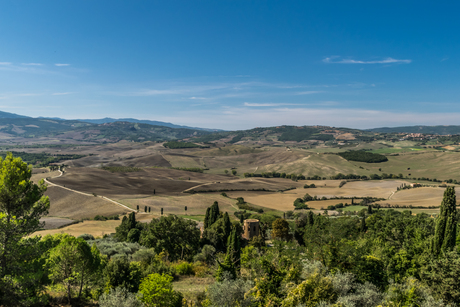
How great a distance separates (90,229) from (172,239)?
37885mm

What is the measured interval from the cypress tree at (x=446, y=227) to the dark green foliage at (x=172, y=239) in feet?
120

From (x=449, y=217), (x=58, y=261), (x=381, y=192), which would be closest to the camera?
(x=58, y=261)

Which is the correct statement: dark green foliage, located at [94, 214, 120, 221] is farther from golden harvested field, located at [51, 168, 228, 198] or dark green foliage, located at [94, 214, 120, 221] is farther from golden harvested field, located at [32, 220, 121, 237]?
golden harvested field, located at [51, 168, 228, 198]

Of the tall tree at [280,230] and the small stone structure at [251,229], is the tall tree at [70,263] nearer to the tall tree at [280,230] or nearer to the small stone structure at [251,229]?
the small stone structure at [251,229]

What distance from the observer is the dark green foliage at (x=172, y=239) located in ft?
157

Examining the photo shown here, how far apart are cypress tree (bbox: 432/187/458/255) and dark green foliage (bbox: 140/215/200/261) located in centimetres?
3656

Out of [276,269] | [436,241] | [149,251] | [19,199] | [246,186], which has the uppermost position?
[19,199]

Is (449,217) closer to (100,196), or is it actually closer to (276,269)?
(276,269)

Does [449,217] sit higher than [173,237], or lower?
higher

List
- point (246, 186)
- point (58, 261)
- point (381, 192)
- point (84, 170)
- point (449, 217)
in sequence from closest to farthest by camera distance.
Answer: point (58, 261)
point (449, 217)
point (381, 192)
point (246, 186)
point (84, 170)

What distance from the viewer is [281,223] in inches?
2810

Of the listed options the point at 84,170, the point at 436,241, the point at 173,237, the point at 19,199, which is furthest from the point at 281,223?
the point at 84,170

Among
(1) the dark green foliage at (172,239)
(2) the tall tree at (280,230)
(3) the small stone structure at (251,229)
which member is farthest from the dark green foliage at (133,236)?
(2) the tall tree at (280,230)

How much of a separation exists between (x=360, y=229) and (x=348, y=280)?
55.7 meters
